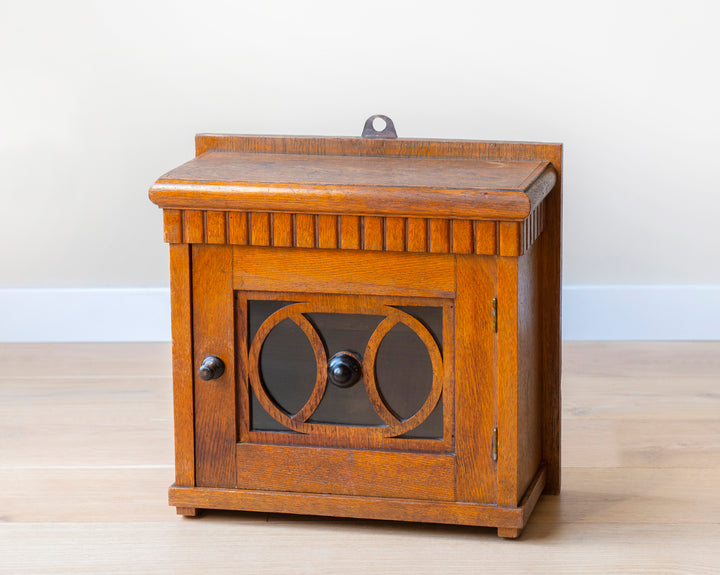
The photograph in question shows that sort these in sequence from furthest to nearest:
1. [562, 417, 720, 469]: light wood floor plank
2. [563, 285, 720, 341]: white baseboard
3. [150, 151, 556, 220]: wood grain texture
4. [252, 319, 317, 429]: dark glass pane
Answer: [563, 285, 720, 341]: white baseboard, [562, 417, 720, 469]: light wood floor plank, [252, 319, 317, 429]: dark glass pane, [150, 151, 556, 220]: wood grain texture

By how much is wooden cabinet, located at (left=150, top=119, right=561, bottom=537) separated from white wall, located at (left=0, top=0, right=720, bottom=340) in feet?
2.24

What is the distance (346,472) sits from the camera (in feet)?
4.17

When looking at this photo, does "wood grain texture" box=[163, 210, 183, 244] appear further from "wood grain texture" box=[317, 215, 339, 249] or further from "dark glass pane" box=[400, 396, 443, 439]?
"dark glass pane" box=[400, 396, 443, 439]

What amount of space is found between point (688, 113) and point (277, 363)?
1.07 meters

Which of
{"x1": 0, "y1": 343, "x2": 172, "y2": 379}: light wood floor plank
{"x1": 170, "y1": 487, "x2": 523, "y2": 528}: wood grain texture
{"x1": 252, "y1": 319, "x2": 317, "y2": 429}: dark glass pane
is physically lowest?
{"x1": 0, "y1": 343, "x2": 172, "y2": 379}: light wood floor plank

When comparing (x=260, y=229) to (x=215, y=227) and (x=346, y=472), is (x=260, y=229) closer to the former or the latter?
(x=215, y=227)

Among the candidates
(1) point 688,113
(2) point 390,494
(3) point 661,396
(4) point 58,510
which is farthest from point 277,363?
(1) point 688,113

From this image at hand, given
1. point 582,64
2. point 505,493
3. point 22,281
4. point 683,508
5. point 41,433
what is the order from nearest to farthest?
point 505,493 < point 683,508 < point 41,433 < point 582,64 < point 22,281

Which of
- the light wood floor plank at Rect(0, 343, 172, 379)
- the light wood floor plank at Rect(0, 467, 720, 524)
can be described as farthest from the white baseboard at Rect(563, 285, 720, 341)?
the light wood floor plank at Rect(0, 343, 172, 379)

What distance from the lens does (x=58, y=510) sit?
135 centimetres

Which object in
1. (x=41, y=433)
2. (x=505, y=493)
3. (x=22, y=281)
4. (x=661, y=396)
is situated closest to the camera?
(x=505, y=493)

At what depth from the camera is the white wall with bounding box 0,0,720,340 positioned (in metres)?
1.97

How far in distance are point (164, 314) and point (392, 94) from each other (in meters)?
0.60

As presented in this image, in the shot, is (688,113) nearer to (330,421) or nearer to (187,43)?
(187,43)
